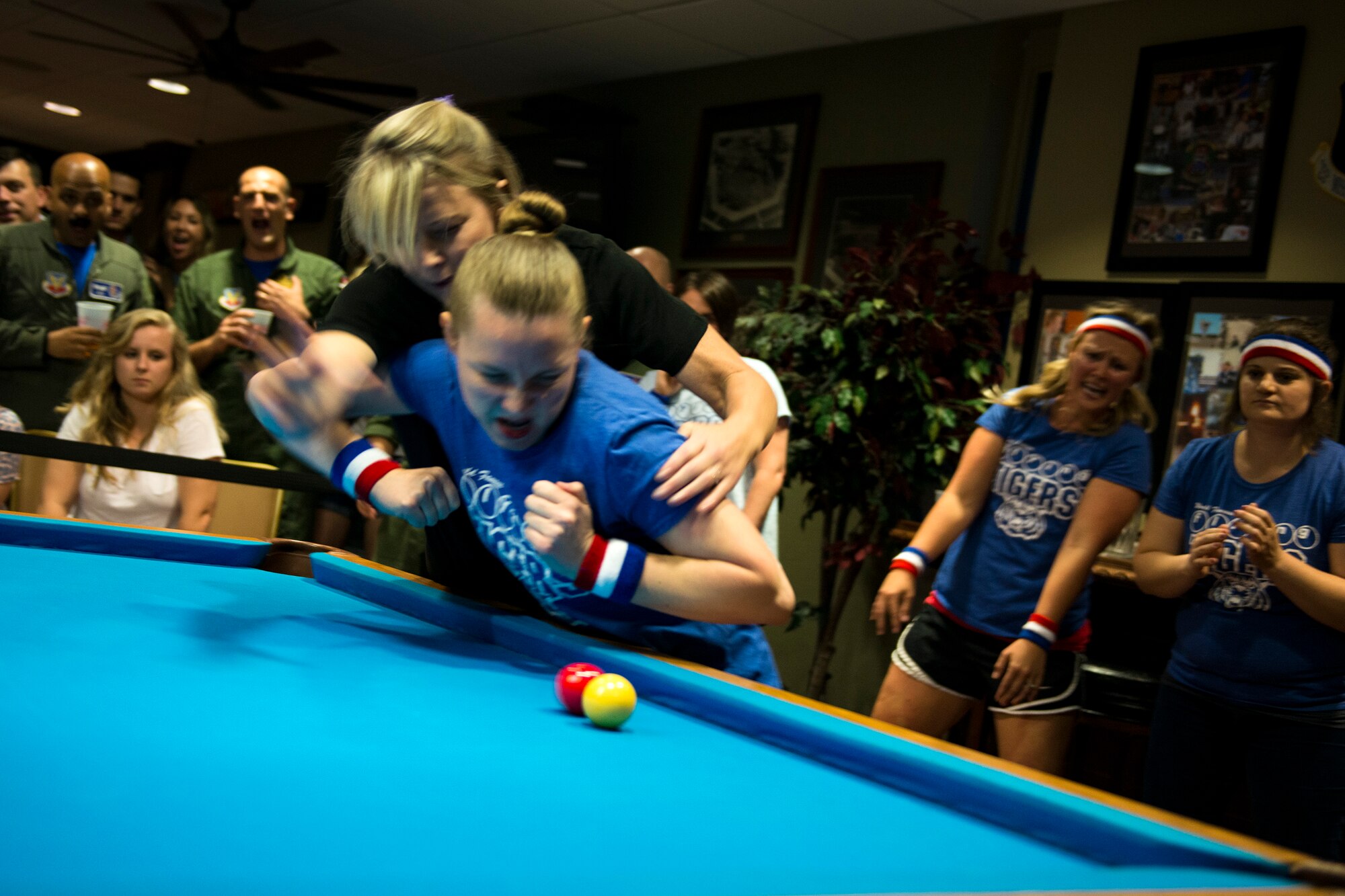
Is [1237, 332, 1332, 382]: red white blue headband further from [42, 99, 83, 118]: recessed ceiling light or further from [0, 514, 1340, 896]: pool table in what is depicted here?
[42, 99, 83, 118]: recessed ceiling light

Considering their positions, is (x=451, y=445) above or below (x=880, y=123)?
below

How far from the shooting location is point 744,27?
5371mm

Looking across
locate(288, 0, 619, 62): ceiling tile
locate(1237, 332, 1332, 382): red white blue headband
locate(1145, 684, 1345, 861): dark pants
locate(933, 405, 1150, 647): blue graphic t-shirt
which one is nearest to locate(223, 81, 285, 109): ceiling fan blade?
locate(288, 0, 619, 62): ceiling tile

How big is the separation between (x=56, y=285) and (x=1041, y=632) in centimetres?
382

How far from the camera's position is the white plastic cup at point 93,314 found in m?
3.63

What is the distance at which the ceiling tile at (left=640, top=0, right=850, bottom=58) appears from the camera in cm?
513

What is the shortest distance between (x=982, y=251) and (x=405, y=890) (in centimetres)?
454

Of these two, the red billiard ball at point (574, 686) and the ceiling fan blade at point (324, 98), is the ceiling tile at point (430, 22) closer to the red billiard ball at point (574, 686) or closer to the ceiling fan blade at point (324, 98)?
the ceiling fan blade at point (324, 98)

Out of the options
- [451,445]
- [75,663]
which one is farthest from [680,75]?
[75,663]

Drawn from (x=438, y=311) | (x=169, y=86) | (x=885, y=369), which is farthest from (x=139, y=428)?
(x=169, y=86)

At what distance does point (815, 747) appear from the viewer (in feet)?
4.24

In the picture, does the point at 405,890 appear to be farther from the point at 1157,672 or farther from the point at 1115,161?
the point at 1115,161

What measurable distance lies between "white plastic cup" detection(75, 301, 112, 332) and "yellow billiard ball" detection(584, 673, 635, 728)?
298 centimetres

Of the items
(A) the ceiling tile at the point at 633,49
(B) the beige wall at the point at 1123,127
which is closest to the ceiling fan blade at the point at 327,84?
(A) the ceiling tile at the point at 633,49
